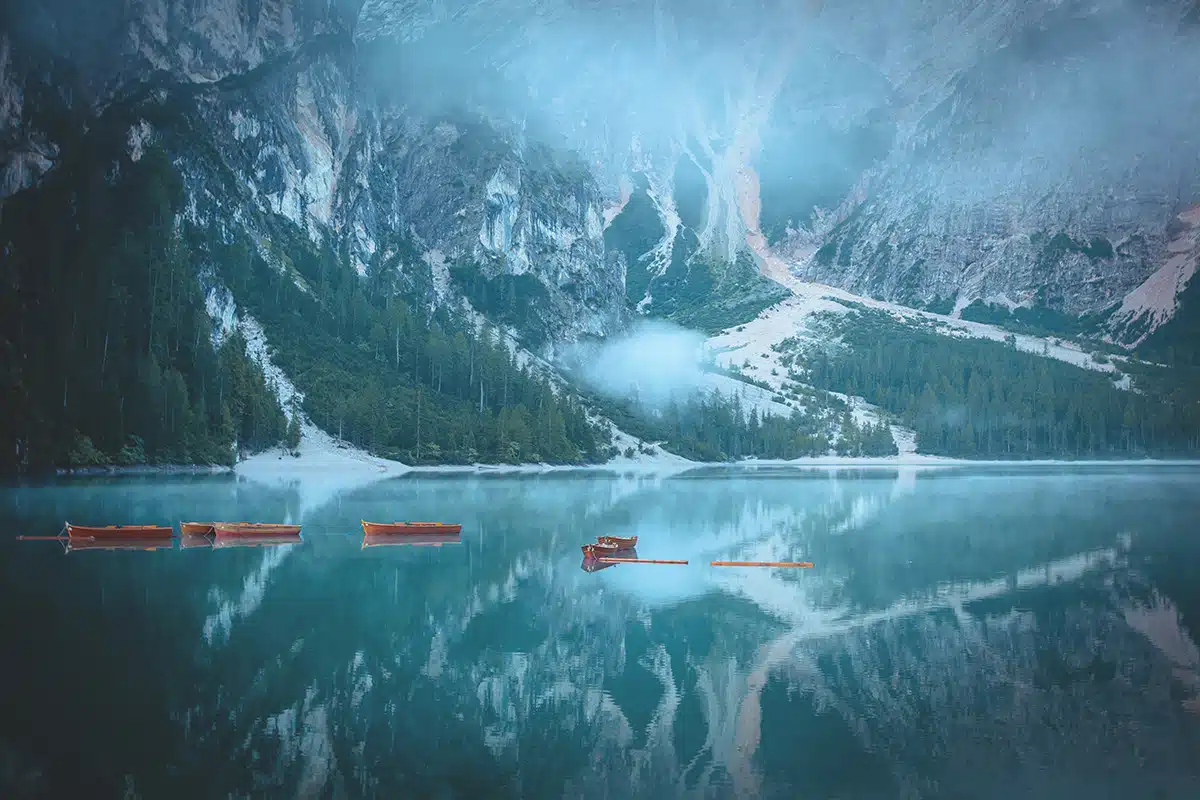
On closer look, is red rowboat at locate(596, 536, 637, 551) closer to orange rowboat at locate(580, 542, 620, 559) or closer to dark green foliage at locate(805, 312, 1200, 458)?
orange rowboat at locate(580, 542, 620, 559)

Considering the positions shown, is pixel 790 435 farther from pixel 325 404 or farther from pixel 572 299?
pixel 325 404

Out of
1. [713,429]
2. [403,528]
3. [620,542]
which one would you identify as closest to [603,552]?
[620,542]

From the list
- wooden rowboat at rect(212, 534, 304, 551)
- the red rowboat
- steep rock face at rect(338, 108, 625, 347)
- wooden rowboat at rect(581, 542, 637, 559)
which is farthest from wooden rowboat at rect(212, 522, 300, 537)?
steep rock face at rect(338, 108, 625, 347)

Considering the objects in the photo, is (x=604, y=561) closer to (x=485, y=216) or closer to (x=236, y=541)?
(x=236, y=541)

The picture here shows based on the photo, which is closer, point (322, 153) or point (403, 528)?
point (403, 528)

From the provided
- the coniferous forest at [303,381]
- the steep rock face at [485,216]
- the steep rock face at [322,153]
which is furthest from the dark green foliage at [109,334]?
the steep rock face at [485,216]

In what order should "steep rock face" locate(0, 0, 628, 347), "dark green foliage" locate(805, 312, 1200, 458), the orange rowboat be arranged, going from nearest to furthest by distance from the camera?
the orange rowboat → "steep rock face" locate(0, 0, 628, 347) → "dark green foliage" locate(805, 312, 1200, 458)
